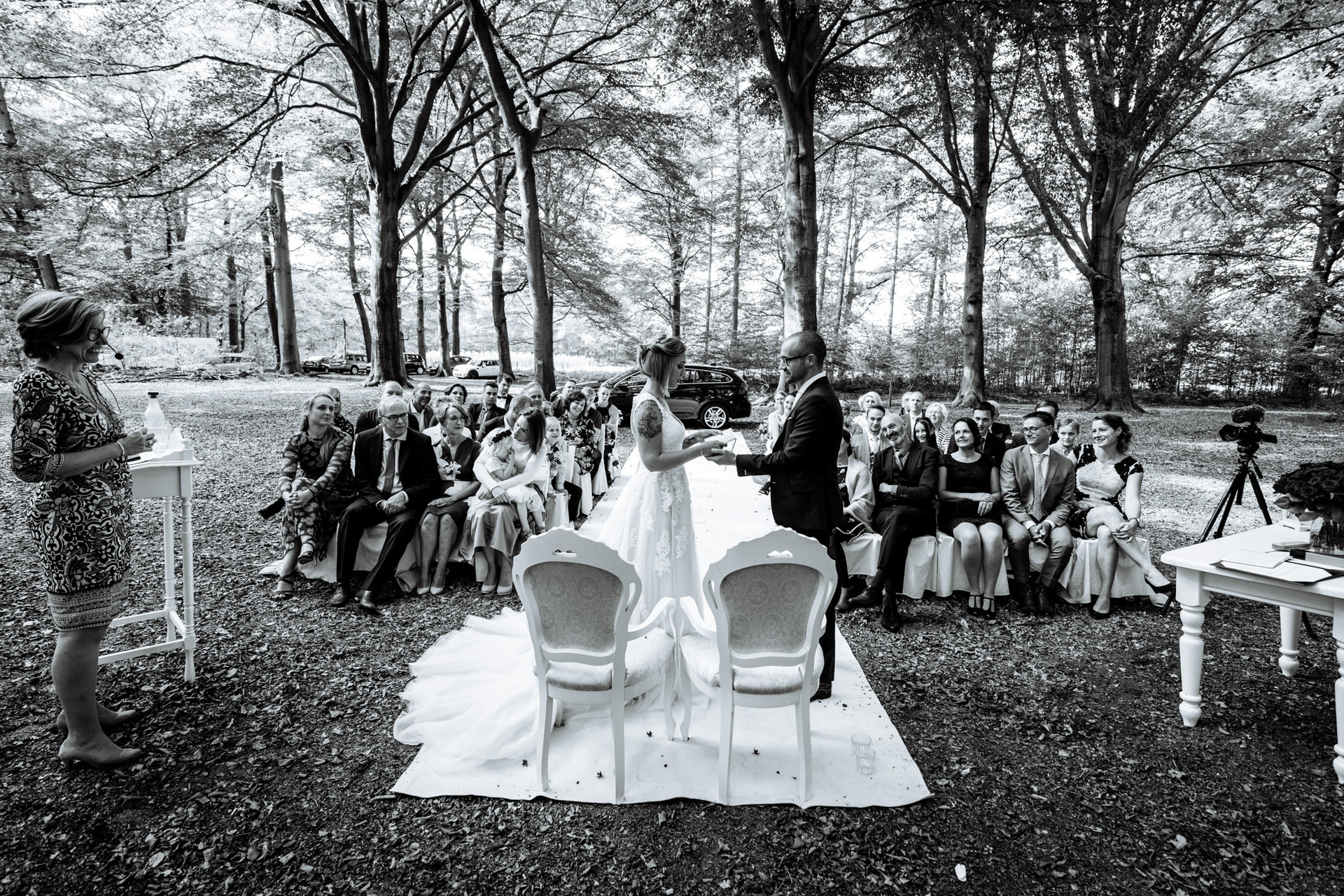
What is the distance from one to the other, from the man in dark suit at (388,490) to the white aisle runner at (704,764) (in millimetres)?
2039

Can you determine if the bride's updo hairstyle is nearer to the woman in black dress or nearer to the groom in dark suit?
the groom in dark suit

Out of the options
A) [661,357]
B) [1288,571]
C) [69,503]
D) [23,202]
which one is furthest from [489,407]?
[23,202]

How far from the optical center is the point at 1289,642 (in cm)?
341

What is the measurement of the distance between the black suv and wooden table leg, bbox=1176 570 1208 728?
10.9 metres

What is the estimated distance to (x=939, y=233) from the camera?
75.6 feet

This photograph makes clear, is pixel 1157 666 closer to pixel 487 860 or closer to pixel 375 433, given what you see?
pixel 487 860

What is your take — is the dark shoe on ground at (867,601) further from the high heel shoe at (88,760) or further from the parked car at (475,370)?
the parked car at (475,370)

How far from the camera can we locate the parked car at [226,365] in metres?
17.9

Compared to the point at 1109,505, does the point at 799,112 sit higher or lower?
higher

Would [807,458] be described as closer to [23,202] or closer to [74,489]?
[74,489]

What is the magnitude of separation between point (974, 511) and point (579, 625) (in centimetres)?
338

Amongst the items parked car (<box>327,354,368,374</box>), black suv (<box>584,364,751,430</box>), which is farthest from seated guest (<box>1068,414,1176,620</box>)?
parked car (<box>327,354,368,374</box>)

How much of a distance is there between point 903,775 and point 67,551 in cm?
338

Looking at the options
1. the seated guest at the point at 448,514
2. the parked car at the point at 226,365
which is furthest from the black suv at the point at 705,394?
the parked car at the point at 226,365
